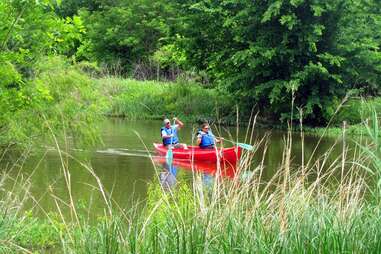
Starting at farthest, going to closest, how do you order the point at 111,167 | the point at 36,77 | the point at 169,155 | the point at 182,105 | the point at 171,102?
the point at 171,102
the point at 182,105
the point at 169,155
the point at 111,167
the point at 36,77

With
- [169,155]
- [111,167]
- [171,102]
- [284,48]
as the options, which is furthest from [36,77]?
[171,102]

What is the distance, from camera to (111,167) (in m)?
17.3

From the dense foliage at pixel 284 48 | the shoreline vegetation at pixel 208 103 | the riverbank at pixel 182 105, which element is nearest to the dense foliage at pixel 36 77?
the shoreline vegetation at pixel 208 103

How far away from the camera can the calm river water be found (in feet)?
38.7

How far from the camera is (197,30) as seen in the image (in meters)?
31.2

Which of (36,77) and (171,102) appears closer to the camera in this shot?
(36,77)

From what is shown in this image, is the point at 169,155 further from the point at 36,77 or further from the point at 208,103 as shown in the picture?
the point at 208,103

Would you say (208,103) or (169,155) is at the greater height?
(208,103)

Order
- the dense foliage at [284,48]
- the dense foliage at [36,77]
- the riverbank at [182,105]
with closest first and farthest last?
1. the dense foliage at [36,77]
2. the dense foliage at [284,48]
3. the riverbank at [182,105]

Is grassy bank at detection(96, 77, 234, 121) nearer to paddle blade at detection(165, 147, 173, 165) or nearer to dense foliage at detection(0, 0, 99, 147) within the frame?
Result: paddle blade at detection(165, 147, 173, 165)

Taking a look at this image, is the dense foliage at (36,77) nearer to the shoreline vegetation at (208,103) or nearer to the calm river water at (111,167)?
the shoreline vegetation at (208,103)

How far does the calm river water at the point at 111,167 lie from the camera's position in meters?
11.8

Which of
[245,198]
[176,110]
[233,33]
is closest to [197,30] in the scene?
[233,33]

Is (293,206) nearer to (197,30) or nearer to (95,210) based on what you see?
(95,210)
